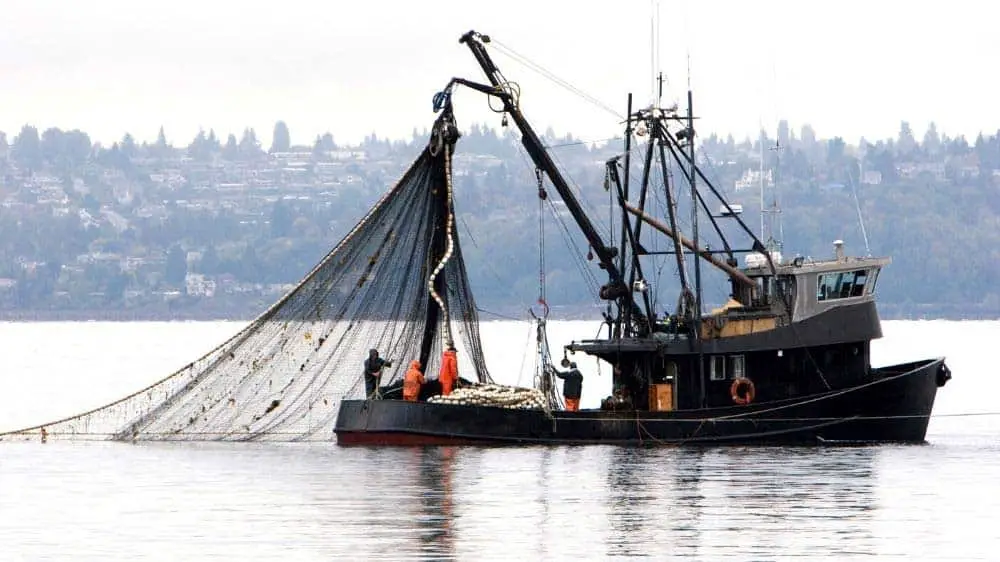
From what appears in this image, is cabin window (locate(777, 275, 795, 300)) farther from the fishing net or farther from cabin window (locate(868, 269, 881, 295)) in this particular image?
the fishing net

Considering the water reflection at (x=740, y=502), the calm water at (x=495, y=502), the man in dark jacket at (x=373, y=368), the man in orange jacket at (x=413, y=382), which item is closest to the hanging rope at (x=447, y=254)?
the man in orange jacket at (x=413, y=382)

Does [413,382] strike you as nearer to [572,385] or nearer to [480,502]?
[572,385]

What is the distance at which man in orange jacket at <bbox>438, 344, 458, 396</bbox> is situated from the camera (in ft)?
169

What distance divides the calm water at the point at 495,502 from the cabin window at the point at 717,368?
67.5 inches

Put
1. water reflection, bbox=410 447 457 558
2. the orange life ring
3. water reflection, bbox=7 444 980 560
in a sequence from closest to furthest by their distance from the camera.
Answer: water reflection, bbox=410 447 457 558 < water reflection, bbox=7 444 980 560 < the orange life ring

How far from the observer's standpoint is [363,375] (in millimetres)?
52156

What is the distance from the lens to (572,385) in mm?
52312

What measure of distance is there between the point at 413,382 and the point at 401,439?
1.47 metres

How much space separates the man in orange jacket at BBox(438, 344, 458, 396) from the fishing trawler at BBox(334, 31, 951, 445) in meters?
0.43

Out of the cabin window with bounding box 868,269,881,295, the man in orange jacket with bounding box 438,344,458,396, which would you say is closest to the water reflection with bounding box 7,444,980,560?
the man in orange jacket with bounding box 438,344,458,396

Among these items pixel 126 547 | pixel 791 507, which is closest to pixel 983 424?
pixel 791 507

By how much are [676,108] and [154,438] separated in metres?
14.4

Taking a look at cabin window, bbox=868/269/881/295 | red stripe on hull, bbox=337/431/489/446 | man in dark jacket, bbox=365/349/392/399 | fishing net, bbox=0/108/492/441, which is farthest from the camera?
cabin window, bbox=868/269/881/295

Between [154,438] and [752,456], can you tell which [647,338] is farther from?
[154,438]
